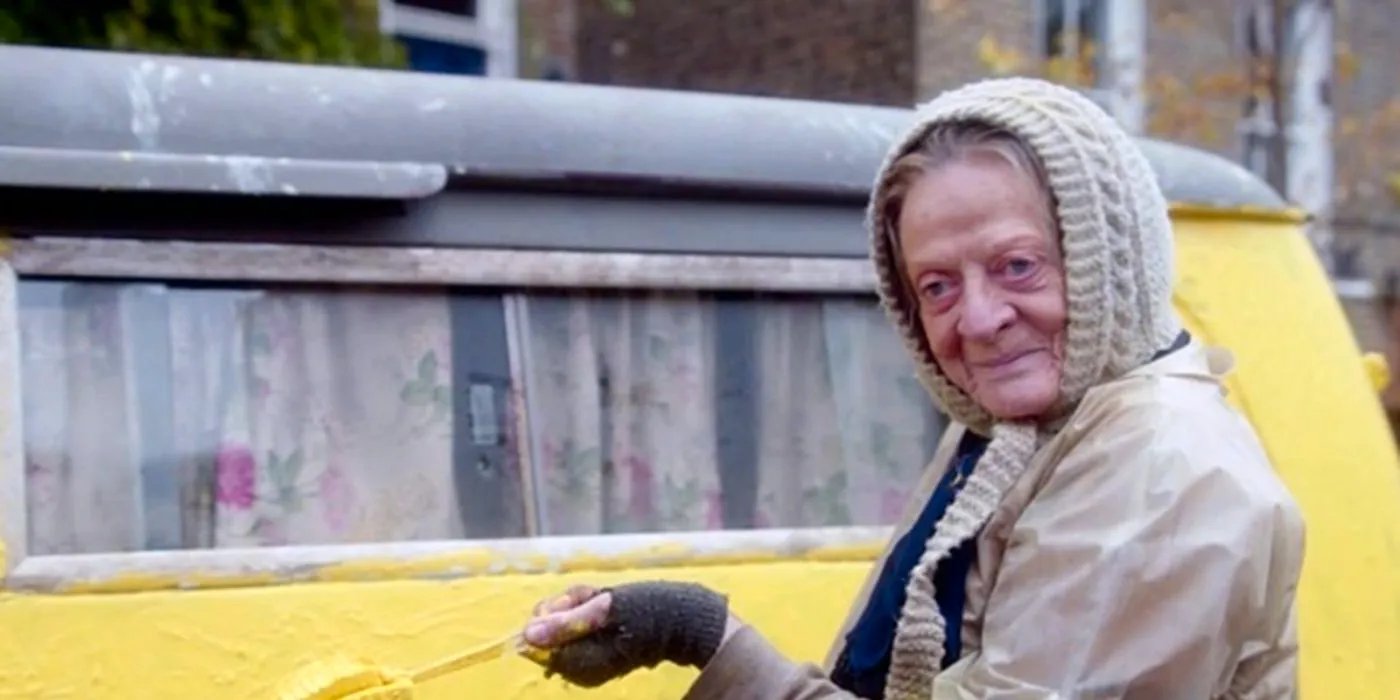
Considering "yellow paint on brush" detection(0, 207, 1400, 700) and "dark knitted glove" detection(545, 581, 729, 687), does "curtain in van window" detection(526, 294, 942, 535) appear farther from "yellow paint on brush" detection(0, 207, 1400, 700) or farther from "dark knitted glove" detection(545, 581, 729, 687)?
"dark knitted glove" detection(545, 581, 729, 687)

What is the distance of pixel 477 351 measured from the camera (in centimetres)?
236

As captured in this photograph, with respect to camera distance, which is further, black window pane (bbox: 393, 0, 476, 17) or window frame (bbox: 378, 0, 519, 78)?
black window pane (bbox: 393, 0, 476, 17)

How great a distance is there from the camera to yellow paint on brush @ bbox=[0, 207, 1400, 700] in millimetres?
1988

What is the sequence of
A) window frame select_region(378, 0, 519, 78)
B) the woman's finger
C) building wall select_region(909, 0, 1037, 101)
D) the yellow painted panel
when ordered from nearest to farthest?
the woman's finger, the yellow painted panel, window frame select_region(378, 0, 519, 78), building wall select_region(909, 0, 1037, 101)

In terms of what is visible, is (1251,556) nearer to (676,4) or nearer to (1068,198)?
(1068,198)

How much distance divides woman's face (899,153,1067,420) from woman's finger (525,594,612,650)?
46 centimetres

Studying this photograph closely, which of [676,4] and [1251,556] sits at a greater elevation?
[676,4]

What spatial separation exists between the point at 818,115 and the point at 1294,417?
0.90m

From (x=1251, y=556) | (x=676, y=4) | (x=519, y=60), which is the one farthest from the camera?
(x=676, y=4)

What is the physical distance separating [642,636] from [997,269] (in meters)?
0.53

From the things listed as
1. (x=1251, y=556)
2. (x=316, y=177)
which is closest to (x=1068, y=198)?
(x=1251, y=556)

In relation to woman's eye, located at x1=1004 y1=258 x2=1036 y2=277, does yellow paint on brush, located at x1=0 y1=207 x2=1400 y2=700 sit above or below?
below

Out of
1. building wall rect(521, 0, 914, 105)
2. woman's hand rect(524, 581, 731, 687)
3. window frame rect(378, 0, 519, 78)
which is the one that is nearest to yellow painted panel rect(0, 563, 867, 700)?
woman's hand rect(524, 581, 731, 687)

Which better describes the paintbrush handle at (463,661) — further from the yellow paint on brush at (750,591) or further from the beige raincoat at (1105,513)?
the beige raincoat at (1105,513)
